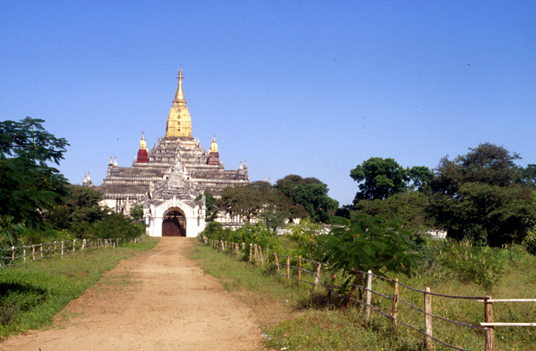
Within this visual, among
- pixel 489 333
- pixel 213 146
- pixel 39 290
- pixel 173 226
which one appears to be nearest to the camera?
pixel 489 333

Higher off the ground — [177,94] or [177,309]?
[177,94]

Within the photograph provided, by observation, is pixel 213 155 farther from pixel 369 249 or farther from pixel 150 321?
pixel 369 249

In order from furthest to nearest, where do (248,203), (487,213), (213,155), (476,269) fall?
(213,155)
(248,203)
(487,213)
(476,269)

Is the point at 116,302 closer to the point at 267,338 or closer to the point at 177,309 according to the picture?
the point at 177,309

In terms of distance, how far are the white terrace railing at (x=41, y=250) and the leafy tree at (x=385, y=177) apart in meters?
42.5

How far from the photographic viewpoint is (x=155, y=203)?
5556cm

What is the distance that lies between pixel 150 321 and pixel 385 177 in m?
57.5

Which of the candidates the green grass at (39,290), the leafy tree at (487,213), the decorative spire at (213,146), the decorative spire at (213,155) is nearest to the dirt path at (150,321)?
the green grass at (39,290)

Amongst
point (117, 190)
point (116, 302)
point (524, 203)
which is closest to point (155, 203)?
point (117, 190)

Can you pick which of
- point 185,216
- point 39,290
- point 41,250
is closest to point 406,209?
point 185,216

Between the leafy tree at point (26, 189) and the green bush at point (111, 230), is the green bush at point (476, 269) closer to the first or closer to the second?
the leafy tree at point (26, 189)

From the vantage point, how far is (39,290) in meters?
12.3

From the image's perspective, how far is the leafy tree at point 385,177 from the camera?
217 ft

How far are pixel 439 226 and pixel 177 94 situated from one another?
200 ft
